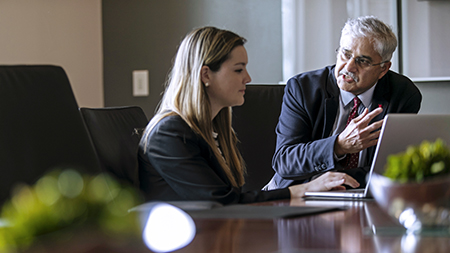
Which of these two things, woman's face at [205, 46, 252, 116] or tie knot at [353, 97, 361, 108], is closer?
woman's face at [205, 46, 252, 116]

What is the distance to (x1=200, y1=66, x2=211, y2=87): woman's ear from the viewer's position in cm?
154

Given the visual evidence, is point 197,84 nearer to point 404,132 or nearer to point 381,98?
point 404,132

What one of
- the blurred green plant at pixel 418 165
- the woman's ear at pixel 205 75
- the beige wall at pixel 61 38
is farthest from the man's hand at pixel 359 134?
the beige wall at pixel 61 38

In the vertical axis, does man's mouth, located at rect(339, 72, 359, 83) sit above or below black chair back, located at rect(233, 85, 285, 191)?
above

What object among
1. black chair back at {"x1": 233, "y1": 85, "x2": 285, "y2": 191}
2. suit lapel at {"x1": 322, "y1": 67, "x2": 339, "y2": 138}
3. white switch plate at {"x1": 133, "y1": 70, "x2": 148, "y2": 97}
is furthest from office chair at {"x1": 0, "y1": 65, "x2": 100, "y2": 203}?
white switch plate at {"x1": 133, "y1": 70, "x2": 148, "y2": 97}

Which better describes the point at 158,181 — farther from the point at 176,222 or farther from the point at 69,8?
the point at 69,8

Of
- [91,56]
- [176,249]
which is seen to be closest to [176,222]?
[176,249]

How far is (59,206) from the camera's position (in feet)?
0.98

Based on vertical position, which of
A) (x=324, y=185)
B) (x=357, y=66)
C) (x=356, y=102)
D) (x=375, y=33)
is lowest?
(x=324, y=185)

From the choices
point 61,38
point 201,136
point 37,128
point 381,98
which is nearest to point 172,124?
point 201,136

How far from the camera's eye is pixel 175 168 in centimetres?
136

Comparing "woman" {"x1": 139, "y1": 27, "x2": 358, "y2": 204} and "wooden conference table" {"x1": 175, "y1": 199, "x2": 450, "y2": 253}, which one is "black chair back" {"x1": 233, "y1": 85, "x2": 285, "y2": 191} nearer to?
"woman" {"x1": 139, "y1": 27, "x2": 358, "y2": 204}

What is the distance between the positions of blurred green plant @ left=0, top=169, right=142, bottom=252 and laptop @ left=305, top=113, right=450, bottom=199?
34.4 inches

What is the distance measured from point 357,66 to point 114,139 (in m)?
1.00
